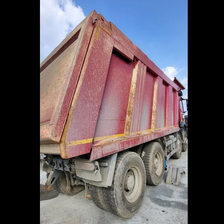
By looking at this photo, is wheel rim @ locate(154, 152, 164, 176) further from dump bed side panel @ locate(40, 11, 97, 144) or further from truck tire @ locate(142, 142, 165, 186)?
dump bed side panel @ locate(40, 11, 97, 144)

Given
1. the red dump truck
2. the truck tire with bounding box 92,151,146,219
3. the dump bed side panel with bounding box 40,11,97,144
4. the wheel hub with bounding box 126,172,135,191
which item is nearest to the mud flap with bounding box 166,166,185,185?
the red dump truck

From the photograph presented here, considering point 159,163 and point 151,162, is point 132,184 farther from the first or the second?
point 159,163

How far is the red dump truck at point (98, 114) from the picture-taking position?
1.50 m

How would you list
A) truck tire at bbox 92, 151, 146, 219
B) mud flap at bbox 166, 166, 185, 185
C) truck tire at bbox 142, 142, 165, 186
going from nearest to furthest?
1. truck tire at bbox 92, 151, 146, 219
2. truck tire at bbox 142, 142, 165, 186
3. mud flap at bbox 166, 166, 185, 185

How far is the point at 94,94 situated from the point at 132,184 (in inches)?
68.9

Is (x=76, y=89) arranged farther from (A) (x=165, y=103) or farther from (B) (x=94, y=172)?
(A) (x=165, y=103)

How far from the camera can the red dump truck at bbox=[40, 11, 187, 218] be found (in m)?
1.50

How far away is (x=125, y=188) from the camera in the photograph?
2.32m

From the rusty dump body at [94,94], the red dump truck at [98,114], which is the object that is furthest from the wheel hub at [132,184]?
the rusty dump body at [94,94]

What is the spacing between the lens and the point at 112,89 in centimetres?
218

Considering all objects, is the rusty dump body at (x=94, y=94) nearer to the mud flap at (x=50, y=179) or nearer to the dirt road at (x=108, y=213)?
the mud flap at (x=50, y=179)

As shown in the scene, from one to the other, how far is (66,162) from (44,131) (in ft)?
3.00

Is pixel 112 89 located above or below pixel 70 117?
above
